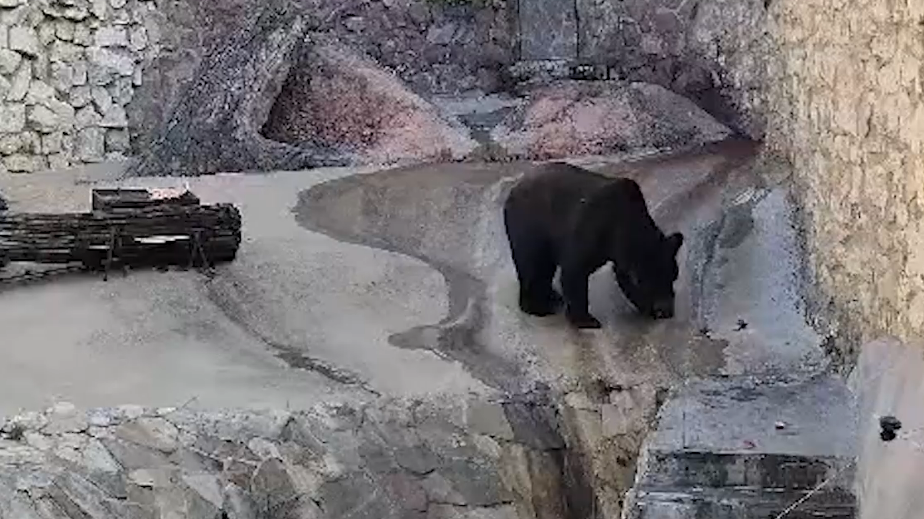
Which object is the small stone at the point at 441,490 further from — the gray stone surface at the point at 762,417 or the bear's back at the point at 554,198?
the bear's back at the point at 554,198

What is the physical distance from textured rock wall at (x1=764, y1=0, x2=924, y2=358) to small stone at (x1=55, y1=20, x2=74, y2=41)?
22.9 feet

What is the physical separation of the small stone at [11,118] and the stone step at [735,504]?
8.94 metres

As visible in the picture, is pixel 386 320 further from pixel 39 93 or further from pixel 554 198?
pixel 39 93

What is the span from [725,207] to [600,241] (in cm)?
177

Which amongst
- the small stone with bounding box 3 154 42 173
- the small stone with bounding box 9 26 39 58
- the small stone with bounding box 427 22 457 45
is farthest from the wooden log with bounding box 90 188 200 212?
the small stone with bounding box 427 22 457 45

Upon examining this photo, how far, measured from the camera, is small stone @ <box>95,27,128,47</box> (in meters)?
12.3

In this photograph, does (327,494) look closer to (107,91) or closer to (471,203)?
(471,203)

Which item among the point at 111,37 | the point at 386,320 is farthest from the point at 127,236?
the point at 111,37

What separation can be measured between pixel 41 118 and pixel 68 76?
16.1 inches

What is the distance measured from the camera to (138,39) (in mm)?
12469

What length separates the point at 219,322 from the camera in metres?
6.57

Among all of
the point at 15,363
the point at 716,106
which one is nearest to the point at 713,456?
the point at 15,363

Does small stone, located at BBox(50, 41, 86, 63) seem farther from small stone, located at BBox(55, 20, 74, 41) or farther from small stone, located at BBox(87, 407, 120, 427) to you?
small stone, located at BBox(87, 407, 120, 427)

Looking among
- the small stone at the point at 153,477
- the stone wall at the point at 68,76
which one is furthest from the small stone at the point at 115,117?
the small stone at the point at 153,477
